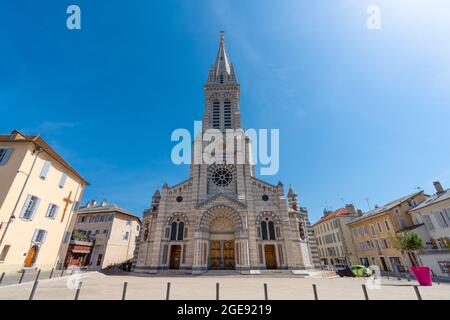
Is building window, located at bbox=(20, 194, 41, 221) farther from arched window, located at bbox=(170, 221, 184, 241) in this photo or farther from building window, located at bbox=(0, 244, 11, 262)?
arched window, located at bbox=(170, 221, 184, 241)

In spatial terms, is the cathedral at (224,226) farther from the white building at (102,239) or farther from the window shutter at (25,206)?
the window shutter at (25,206)

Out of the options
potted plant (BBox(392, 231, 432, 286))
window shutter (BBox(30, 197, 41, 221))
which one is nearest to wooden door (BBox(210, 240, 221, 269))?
window shutter (BBox(30, 197, 41, 221))

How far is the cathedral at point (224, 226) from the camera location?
22.8 m

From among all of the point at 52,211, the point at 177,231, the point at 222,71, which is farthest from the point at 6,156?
the point at 222,71

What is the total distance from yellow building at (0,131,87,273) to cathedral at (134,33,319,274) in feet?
28.8

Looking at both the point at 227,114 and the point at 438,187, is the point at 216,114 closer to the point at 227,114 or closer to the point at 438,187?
the point at 227,114

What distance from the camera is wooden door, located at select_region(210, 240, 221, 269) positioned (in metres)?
23.5

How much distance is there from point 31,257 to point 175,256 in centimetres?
1304

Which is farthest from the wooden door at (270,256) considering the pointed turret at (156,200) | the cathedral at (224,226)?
the pointed turret at (156,200)

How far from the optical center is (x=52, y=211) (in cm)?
1941

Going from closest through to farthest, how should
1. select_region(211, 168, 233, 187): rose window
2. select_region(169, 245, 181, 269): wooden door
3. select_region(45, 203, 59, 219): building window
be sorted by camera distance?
1. select_region(45, 203, 59, 219): building window
2. select_region(169, 245, 181, 269): wooden door
3. select_region(211, 168, 233, 187): rose window

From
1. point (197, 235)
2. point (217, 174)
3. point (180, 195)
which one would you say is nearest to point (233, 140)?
point (217, 174)

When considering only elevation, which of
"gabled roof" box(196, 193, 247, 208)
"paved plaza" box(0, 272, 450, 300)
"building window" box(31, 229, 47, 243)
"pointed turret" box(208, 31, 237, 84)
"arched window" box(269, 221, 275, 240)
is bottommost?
"paved plaza" box(0, 272, 450, 300)
